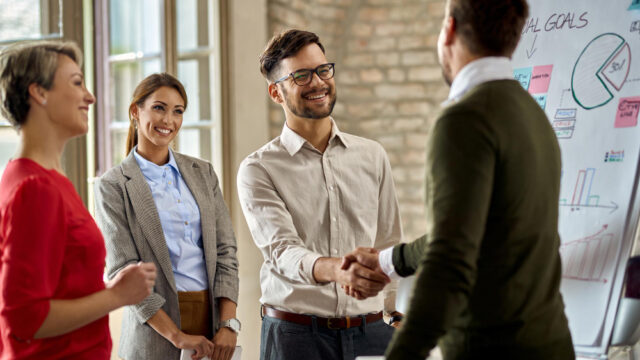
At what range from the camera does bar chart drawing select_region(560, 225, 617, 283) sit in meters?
1.91

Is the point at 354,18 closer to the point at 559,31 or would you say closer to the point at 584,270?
the point at 559,31

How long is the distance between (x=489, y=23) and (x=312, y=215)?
3.06ft

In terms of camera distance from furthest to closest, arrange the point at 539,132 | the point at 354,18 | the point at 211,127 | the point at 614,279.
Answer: the point at 354,18 → the point at 211,127 → the point at 614,279 → the point at 539,132

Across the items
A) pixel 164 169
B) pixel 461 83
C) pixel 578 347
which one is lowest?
pixel 578 347

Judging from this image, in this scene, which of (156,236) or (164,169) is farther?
(164,169)

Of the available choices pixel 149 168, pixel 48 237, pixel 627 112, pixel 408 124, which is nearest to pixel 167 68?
pixel 149 168

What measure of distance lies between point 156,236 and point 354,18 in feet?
9.21

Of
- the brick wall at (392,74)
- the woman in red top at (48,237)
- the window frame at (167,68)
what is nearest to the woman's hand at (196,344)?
the woman in red top at (48,237)

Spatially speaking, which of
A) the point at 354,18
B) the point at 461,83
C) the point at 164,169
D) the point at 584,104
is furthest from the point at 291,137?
the point at 354,18

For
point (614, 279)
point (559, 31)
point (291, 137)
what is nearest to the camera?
point (614, 279)

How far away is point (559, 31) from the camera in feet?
7.09

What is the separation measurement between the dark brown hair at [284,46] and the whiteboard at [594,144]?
0.89 m

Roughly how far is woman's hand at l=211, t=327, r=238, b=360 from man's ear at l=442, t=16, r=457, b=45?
1.27 metres

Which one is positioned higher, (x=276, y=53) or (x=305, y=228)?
(x=276, y=53)
